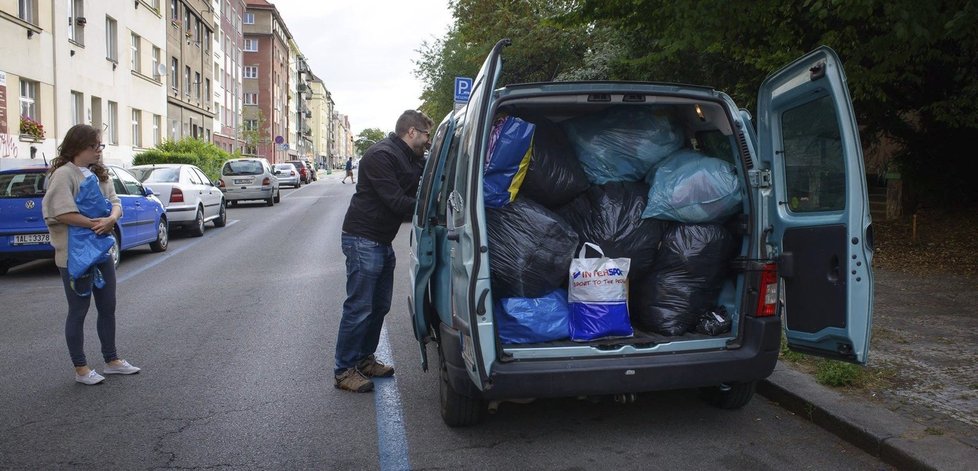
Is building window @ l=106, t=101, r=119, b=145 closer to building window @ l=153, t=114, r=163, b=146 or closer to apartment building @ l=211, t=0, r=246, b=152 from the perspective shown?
building window @ l=153, t=114, r=163, b=146

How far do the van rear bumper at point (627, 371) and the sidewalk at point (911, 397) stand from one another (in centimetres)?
61

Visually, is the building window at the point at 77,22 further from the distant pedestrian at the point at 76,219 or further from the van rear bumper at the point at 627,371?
the van rear bumper at the point at 627,371

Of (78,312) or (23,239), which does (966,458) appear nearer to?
(78,312)

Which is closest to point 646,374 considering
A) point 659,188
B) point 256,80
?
point 659,188

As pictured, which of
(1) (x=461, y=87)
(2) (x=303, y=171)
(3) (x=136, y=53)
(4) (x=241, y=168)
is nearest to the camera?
(1) (x=461, y=87)

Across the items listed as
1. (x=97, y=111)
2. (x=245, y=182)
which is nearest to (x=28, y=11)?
(x=97, y=111)

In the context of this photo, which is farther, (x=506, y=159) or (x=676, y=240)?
(x=676, y=240)

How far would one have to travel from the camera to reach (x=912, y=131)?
42.9 feet

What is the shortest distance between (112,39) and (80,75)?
14.8 feet

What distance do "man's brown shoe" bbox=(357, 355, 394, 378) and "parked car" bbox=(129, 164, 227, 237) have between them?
11003 millimetres

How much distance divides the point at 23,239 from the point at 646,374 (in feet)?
30.6

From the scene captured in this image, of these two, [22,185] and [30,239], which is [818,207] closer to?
[30,239]

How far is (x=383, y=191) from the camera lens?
4980 millimetres

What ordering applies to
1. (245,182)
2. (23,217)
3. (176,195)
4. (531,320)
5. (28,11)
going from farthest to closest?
(245,182) < (28,11) < (176,195) < (23,217) < (531,320)
